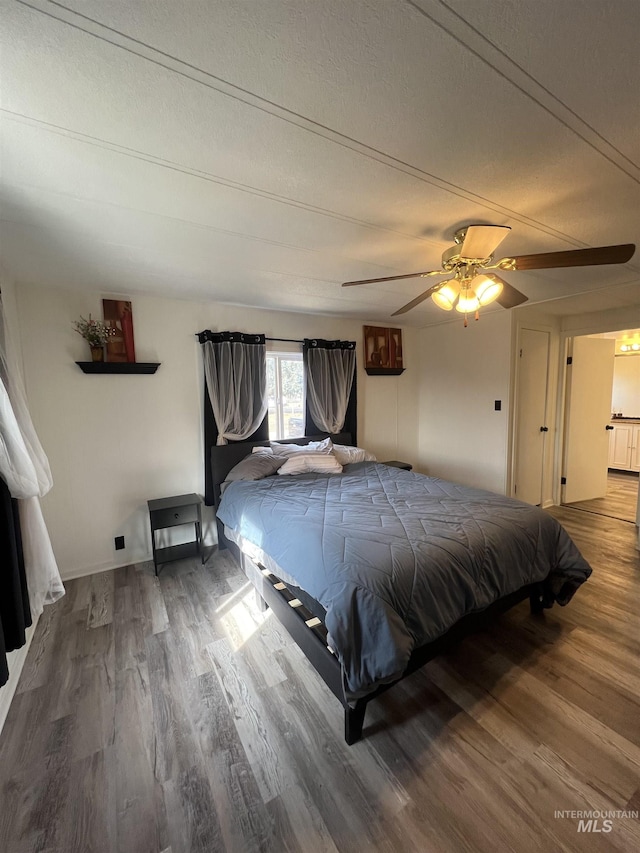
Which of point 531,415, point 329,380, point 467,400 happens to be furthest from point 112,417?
point 531,415

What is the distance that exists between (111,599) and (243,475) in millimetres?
1341

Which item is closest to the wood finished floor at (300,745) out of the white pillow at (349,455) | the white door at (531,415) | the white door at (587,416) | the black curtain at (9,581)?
the black curtain at (9,581)

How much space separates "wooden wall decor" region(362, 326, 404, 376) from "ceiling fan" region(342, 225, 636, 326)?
83.8 inches

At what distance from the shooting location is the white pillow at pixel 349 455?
3.59 meters

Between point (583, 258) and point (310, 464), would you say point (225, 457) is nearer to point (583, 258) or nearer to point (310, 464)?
point (310, 464)

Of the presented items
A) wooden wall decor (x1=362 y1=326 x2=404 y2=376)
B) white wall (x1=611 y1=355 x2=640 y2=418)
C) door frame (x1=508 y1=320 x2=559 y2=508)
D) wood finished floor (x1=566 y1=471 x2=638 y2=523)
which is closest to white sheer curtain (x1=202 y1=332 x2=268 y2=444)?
wooden wall decor (x1=362 y1=326 x2=404 y2=376)

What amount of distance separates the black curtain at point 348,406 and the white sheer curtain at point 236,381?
0.54 meters

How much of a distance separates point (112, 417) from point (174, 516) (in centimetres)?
104

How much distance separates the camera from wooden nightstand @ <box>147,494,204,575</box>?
2855mm

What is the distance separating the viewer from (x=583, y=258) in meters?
1.53

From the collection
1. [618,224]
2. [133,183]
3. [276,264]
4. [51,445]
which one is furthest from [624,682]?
[51,445]

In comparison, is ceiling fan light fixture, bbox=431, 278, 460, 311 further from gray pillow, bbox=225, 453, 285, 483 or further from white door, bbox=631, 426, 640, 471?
white door, bbox=631, 426, 640, 471

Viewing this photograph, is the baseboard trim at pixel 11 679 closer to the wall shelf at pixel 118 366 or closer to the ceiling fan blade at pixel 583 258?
the wall shelf at pixel 118 366

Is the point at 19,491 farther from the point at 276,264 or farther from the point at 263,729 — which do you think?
the point at 276,264
